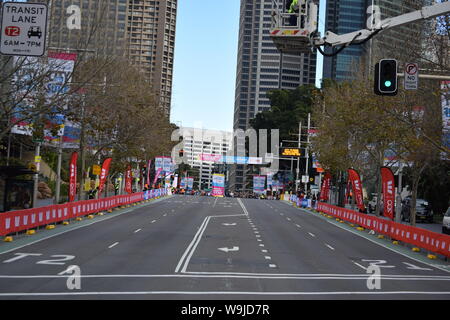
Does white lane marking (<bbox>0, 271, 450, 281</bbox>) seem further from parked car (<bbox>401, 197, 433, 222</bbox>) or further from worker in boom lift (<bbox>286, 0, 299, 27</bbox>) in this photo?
parked car (<bbox>401, 197, 433, 222</bbox>)

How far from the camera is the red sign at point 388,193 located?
35094 mm

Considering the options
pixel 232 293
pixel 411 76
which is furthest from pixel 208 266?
pixel 411 76

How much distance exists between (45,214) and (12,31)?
55.2ft

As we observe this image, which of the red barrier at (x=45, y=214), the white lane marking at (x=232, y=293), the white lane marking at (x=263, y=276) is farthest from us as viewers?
the red barrier at (x=45, y=214)

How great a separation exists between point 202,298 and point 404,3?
1628 centimetres

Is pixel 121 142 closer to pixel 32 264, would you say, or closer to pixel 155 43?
pixel 32 264

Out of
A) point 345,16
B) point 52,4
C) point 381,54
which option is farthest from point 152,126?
point 345,16

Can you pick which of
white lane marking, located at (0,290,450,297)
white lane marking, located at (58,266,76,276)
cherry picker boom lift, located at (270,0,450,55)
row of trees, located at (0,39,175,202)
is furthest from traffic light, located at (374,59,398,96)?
row of trees, located at (0,39,175,202)

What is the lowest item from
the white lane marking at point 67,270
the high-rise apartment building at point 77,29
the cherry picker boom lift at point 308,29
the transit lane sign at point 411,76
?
the white lane marking at point 67,270

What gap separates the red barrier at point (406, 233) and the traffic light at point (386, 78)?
1079cm

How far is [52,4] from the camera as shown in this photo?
24500 millimetres

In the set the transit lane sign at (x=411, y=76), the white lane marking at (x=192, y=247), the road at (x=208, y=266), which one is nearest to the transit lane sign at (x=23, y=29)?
the road at (x=208, y=266)

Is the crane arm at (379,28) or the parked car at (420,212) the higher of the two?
the crane arm at (379,28)

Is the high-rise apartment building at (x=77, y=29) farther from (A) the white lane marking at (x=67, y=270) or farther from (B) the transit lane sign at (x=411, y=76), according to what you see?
(B) the transit lane sign at (x=411, y=76)
